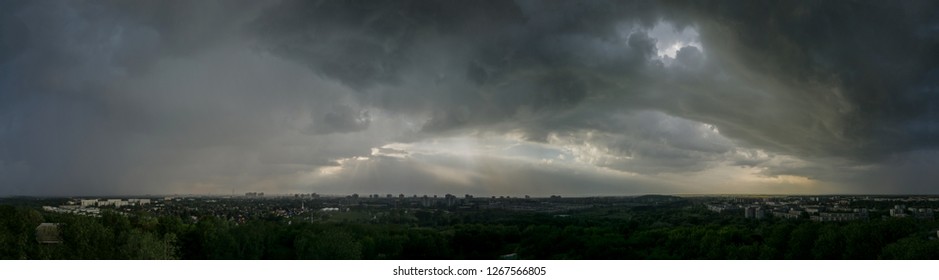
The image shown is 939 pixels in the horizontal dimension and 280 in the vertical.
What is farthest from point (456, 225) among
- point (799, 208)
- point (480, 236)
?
point (799, 208)

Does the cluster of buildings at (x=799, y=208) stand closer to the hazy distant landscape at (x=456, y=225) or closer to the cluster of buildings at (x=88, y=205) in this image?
the hazy distant landscape at (x=456, y=225)

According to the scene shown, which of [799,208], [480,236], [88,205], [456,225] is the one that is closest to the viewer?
[480,236]

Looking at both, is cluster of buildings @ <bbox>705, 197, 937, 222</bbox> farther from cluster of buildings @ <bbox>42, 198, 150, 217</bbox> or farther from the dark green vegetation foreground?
cluster of buildings @ <bbox>42, 198, 150, 217</bbox>

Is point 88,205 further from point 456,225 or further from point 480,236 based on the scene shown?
point 480,236

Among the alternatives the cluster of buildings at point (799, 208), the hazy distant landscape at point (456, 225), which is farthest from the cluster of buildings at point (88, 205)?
the cluster of buildings at point (799, 208)

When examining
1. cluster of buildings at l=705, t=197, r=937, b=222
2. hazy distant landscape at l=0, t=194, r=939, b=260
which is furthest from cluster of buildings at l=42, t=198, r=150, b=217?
cluster of buildings at l=705, t=197, r=937, b=222
